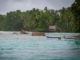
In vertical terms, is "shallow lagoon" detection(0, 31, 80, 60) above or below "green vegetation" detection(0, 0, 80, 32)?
below

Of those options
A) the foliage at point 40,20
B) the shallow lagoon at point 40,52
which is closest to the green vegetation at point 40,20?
the foliage at point 40,20

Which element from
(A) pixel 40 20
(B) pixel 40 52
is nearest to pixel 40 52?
(B) pixel 40 52

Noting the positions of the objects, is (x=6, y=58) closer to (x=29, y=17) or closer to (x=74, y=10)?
(x=74, y=10)

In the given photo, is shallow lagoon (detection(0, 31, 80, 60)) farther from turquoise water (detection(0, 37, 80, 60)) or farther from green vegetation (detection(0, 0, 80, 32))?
green vegetation (detection(0, 0, 80, 32))

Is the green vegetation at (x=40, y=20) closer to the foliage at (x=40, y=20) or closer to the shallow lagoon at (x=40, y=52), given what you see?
the foliage at (x=40, y=20)

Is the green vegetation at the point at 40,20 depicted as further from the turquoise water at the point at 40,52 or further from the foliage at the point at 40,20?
the turquoise water at the point at 40,52

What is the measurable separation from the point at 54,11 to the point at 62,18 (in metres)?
2.99

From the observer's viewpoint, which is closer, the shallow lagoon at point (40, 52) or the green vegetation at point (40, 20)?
the shallow lagoon at point (40, 52)

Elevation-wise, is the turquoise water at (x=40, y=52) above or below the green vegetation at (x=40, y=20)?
below

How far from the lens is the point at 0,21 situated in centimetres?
3972

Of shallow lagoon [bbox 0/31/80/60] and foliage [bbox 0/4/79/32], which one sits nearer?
shallow lagoon [bbox 0/31/80/60]

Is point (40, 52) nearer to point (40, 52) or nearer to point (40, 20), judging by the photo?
point (40, 52)

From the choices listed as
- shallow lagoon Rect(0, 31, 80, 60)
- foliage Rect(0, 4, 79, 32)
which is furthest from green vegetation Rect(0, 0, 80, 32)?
shallow lagoon Rect(0, 31, 80, 60)

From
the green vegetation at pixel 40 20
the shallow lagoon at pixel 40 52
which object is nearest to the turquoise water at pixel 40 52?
the shallow lagoon at pixel 40 52
